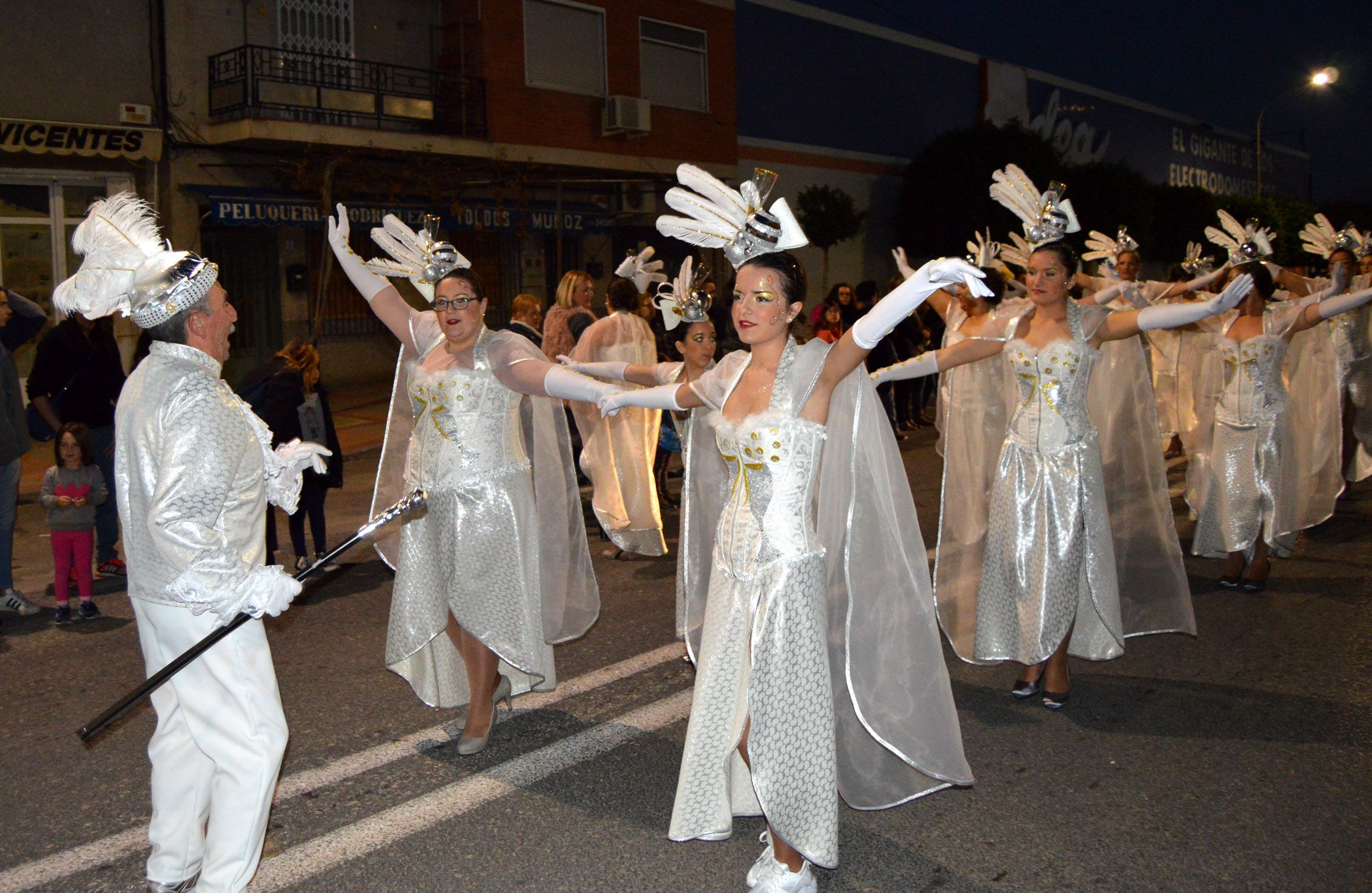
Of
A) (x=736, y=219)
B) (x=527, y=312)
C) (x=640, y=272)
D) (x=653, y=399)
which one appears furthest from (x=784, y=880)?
(x=527, y=312)

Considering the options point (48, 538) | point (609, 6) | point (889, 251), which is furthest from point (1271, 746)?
point (889, 251)

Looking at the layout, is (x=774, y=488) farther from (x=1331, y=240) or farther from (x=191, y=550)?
(x=1331, y=240)

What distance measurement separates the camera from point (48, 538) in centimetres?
914

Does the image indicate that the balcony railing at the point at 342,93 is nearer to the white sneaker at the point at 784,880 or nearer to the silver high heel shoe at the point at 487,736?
the silver high heel shoe at the point at 487,736

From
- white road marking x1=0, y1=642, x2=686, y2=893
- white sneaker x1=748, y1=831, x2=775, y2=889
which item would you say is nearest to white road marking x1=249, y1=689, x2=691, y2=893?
white road marking x1=0, y1=642, x2=686, y2=893

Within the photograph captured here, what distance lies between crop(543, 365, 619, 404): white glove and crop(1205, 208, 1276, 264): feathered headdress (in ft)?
17.1

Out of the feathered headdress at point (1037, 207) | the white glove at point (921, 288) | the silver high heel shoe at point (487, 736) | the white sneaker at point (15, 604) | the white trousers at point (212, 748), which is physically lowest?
the silver high heel shoe at point (487, 736)

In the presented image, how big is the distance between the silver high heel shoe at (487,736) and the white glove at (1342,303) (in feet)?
18.1

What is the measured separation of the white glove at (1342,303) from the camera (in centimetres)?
700

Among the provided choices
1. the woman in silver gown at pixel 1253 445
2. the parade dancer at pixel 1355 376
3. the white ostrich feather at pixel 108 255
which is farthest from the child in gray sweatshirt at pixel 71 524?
the parade dancer at pixel 1355 376

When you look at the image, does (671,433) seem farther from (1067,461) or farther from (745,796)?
(745,796)

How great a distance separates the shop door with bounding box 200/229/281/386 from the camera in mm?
17734

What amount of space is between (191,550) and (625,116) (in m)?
19.2

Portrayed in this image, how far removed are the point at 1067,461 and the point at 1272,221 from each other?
3772cm
